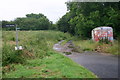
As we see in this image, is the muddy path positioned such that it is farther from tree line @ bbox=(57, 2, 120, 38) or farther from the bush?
tree line @ bbox=(57, 2, 120, 38)

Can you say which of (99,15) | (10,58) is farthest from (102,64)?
(99,15)

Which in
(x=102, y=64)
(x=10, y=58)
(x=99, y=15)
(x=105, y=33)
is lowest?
(x=102, y=64)

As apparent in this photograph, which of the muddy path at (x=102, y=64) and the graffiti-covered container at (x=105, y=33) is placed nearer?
the muddy path at (x=102, y=64)

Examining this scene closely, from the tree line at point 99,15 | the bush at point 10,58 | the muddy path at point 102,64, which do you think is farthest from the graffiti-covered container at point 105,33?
the bush at point 10,58

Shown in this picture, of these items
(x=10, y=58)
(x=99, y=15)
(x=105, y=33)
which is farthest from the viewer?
(x=99, y=15)

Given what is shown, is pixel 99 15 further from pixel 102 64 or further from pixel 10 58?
pixel 10 58

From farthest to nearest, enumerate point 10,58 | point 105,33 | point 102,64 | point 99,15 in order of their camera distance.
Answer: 1. point 99,15
2. point 105,33
3. point 102,64
4. point 10,58

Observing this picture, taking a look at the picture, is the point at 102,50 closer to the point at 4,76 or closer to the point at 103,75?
the point at 103,75

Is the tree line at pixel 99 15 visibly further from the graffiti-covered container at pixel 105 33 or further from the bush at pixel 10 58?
the bush at pixel 10 58

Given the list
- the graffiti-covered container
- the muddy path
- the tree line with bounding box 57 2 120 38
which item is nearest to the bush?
the muddy path

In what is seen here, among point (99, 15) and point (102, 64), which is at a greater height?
point (99, 15)

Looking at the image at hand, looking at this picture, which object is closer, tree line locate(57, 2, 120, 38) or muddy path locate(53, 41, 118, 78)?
muddy path locate(53, 41, 118, 78)

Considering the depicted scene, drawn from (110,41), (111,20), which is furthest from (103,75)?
(111,20)

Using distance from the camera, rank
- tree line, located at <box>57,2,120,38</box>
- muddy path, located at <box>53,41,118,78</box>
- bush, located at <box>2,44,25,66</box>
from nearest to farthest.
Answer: muddy path, located at <box>53,41,118,78</box> < bush, located at <box>2,44,25,66</box> < tree line, located at <box>57,2,120,38</box>
